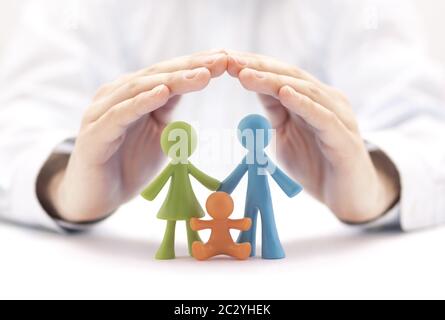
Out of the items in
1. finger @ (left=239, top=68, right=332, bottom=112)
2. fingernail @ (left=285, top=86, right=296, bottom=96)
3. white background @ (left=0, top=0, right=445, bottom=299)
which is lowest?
white background @ (left=0, top=0, right=445, bottom=299)

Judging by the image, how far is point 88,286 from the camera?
66 centimetres

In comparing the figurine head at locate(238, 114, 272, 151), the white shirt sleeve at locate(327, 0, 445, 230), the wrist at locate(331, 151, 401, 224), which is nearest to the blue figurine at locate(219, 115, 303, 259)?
the figurine head at locate(238, 114, 272, 151)

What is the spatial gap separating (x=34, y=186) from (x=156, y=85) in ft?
0.93

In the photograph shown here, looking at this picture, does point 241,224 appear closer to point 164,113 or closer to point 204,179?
point 204,179

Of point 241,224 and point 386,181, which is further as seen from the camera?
point 386,181

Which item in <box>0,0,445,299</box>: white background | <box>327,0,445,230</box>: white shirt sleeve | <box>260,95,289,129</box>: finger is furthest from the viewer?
<box>327,0,445,230</box>: white shirt sleeve

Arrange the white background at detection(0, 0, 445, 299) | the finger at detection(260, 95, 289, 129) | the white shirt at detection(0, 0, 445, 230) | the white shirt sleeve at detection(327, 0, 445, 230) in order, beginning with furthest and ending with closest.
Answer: the white shirt at detection(0, 0, 445, 230) < the white shirt sleeve at detection(327, 0, 445, 230) < the finger at detection(260, 95, 289, 129) < the white background at detection(0, 0, 445, 299)

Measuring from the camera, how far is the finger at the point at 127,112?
2.23ft

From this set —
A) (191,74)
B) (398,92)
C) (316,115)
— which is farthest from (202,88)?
(398,92)

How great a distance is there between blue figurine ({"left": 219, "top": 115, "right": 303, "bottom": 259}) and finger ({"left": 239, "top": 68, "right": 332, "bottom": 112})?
3 centimetres

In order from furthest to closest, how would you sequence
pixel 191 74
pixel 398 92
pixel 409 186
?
pixel 398 92 < pixel 409 186 < pixel 191 74

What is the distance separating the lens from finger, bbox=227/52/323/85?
0.69 m

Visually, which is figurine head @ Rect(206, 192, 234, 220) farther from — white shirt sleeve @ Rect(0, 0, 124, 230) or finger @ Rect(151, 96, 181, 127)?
white shirt sleeve @ Rect(0, 0, 124, 230)

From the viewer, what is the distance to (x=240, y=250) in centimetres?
72
